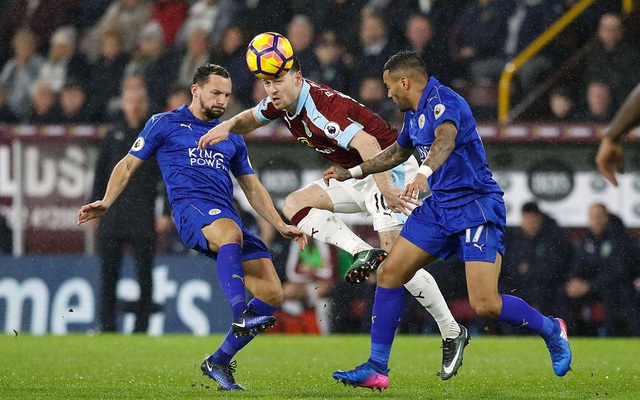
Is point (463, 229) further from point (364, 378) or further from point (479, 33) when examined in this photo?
point (479, 33)

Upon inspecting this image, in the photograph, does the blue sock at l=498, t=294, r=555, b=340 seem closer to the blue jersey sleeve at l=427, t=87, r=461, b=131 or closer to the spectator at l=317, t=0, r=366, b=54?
the blue jersey sleeve at l=427, t=87, r=461, b=131

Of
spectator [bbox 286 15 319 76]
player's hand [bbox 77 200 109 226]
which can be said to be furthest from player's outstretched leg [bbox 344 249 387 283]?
spectator [bbox 286 15 319 76]

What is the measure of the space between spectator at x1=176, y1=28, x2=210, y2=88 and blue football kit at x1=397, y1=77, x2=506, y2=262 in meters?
8.18

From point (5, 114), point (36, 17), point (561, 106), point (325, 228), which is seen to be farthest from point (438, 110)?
point (36, 17)

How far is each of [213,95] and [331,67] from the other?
631cm

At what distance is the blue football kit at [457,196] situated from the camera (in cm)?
767

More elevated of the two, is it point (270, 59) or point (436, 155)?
point (270, 59)

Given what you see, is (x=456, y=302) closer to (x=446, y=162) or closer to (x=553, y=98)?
(x=553, y=98)

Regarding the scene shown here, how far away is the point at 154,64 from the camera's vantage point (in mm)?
15750

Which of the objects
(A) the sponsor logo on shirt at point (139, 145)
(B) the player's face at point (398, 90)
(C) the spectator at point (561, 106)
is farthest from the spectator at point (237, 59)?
(B) the player's face at point (398, 90)

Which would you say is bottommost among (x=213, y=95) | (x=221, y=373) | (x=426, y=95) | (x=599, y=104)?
(x=221, y=373)

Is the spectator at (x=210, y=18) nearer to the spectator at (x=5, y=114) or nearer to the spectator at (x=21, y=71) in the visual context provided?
the spectator at (x=21, y=71)

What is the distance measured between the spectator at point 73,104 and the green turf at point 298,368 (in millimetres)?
2924

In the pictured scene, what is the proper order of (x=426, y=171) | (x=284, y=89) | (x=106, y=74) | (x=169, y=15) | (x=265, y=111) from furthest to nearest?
(x=169, y=15) < (x=106, y=74) < (x=265, y=111) < (x=284, y=89) < (x=426, y=171)
